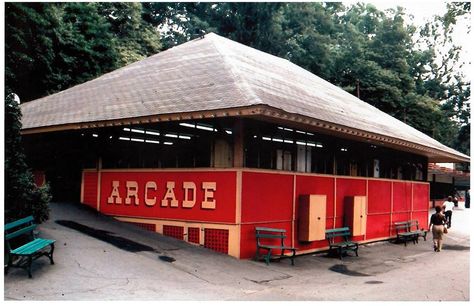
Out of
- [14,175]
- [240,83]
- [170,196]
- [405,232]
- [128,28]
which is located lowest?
[405,232]

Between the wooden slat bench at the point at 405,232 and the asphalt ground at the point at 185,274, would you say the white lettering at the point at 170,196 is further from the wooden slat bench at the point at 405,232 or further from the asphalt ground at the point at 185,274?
the wooden slat bench at the point at 405,232

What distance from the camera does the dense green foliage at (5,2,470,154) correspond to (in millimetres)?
27125

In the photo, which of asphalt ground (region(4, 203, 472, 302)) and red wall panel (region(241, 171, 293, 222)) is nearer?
asphalt ground (region(4, 203, 472, 302))

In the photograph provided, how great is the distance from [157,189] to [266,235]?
3.06m

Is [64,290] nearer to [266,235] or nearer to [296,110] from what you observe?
[266,235]

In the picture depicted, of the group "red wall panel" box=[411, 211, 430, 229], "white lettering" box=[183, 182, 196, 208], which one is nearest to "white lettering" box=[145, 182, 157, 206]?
"white lettering" box=[183, 182, 196, 208]

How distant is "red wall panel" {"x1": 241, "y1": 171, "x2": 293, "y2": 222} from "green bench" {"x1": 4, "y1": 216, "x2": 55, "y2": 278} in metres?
4.36

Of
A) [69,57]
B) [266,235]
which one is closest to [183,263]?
[266,235]

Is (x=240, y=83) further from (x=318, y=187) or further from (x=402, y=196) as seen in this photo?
(x=402, y=196)

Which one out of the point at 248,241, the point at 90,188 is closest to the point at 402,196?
the point at 248,241

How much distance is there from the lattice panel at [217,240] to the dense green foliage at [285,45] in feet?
40.8

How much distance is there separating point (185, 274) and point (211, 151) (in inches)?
178

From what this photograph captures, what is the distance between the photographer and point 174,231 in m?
12.3

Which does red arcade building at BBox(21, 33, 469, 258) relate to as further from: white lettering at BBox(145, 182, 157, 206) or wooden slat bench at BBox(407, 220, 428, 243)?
wooden slat bench at BBox(407, 220, 428, 243)
